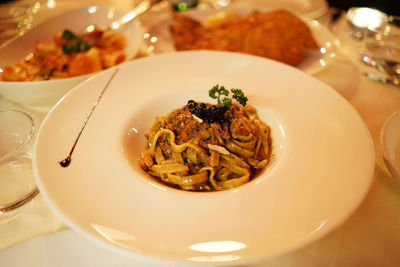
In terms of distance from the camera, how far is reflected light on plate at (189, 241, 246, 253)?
4.83 feet

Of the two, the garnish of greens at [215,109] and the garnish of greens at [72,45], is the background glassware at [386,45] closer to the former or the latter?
the garnish of greens at [215,109]

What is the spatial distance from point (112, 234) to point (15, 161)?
1.50m

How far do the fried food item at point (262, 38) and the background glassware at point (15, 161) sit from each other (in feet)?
7.36

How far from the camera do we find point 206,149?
7.75 feet

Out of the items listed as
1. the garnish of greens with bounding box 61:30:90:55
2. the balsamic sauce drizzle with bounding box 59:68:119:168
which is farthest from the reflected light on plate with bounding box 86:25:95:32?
the balsamic sauce drizzle with bounding box 59:68:119:168

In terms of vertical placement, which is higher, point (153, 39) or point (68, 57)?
point (68, 57)

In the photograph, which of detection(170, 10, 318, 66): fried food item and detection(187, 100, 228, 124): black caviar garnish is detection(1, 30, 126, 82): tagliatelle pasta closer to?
detection(170, 10, 318, 66): fried food item

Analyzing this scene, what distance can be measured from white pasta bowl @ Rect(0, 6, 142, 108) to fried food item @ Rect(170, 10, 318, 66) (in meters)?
0.74

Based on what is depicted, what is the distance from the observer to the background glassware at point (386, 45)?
3.30 m

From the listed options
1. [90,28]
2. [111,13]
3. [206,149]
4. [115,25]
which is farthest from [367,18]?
[90,28]

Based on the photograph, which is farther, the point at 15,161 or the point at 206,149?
the point at 15,161

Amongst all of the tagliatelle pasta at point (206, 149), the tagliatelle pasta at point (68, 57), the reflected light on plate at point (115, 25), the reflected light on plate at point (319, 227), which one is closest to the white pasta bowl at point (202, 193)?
the reflected light on plate at point (319, 227)

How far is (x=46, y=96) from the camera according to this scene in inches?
115

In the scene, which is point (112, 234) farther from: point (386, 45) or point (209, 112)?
point (386, 45)
